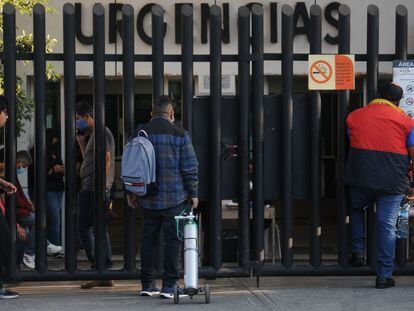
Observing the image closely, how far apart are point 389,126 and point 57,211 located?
4167 mm

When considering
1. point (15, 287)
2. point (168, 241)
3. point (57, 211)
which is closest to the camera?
point (168, 241)

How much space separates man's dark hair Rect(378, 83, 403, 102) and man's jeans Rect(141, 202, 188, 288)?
6.80ft

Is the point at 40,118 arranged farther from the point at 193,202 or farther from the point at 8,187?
the point at 193,202

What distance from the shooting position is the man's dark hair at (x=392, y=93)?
7359mm

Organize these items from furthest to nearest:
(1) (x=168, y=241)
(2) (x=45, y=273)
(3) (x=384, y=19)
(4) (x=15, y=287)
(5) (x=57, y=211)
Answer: (3) (x=384, y=19) < (5) (x=57, y=211) < (4) (x=15, y=287) < (2) (x=45, y=273) < (1) (x=168, y=241)

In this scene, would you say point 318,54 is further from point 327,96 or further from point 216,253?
point 327,96

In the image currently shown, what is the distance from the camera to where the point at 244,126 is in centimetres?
754

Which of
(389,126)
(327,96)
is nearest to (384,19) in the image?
(327,96)

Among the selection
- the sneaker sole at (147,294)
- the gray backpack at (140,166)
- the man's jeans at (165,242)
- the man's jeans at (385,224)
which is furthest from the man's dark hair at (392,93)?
the sneaker sole at (147,294)

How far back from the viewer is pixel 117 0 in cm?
1130

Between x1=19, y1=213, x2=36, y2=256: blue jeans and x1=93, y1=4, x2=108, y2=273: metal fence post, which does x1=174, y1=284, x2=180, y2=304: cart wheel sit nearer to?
x1=93, y1=4, x2=108, y2=273: metal fence post

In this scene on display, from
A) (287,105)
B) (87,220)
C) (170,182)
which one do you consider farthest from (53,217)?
(287,105)

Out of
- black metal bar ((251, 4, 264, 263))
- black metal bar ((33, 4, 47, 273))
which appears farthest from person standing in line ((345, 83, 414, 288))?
black metal bar ((33, 4, 47, 273))

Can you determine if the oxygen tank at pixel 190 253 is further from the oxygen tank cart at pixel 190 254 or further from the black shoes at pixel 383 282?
the black shoes at pixel 383 282
